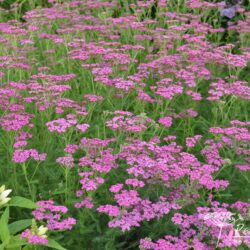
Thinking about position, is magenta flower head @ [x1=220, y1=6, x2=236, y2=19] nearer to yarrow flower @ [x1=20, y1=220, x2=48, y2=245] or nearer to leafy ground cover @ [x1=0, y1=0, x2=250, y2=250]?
leafy ground cover @ [x1=0, y1=0, x2=250, y2=250]

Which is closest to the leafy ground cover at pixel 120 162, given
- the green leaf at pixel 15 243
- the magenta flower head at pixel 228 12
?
the green leaf at pixel 15 243

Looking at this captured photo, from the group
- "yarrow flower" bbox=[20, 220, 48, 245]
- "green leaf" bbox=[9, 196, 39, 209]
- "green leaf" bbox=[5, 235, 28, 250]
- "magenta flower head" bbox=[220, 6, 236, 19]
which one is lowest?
"green leaf" bbox=[5, 235, 28, 250]

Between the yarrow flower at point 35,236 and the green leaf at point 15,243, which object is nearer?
the yarrow flower at point 35,236

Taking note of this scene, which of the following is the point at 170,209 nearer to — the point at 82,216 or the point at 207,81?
the point at 82,216

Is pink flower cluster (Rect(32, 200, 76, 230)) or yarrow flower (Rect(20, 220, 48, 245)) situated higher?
yarrow flower (Rect(20, 220, 48, 245))

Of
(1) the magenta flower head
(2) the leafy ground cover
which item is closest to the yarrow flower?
(2) the leafy ground cover

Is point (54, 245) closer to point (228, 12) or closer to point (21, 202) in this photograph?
point (21, 202)

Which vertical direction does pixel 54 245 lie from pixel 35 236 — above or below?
below

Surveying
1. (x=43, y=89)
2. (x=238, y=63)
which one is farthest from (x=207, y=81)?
(x=43, y=89)

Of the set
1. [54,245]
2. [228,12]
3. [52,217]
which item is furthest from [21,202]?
[228,12]

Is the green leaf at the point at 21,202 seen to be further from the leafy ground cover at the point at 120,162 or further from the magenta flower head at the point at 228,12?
the magenta flower head at the point at 228,12

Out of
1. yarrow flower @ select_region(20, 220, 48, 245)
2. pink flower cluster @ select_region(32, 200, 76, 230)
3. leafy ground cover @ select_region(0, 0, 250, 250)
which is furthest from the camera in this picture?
leafy ground cover @ select_region(0, 0, 250, 250)

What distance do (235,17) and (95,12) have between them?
200 centimetres

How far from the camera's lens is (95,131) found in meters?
4.23
